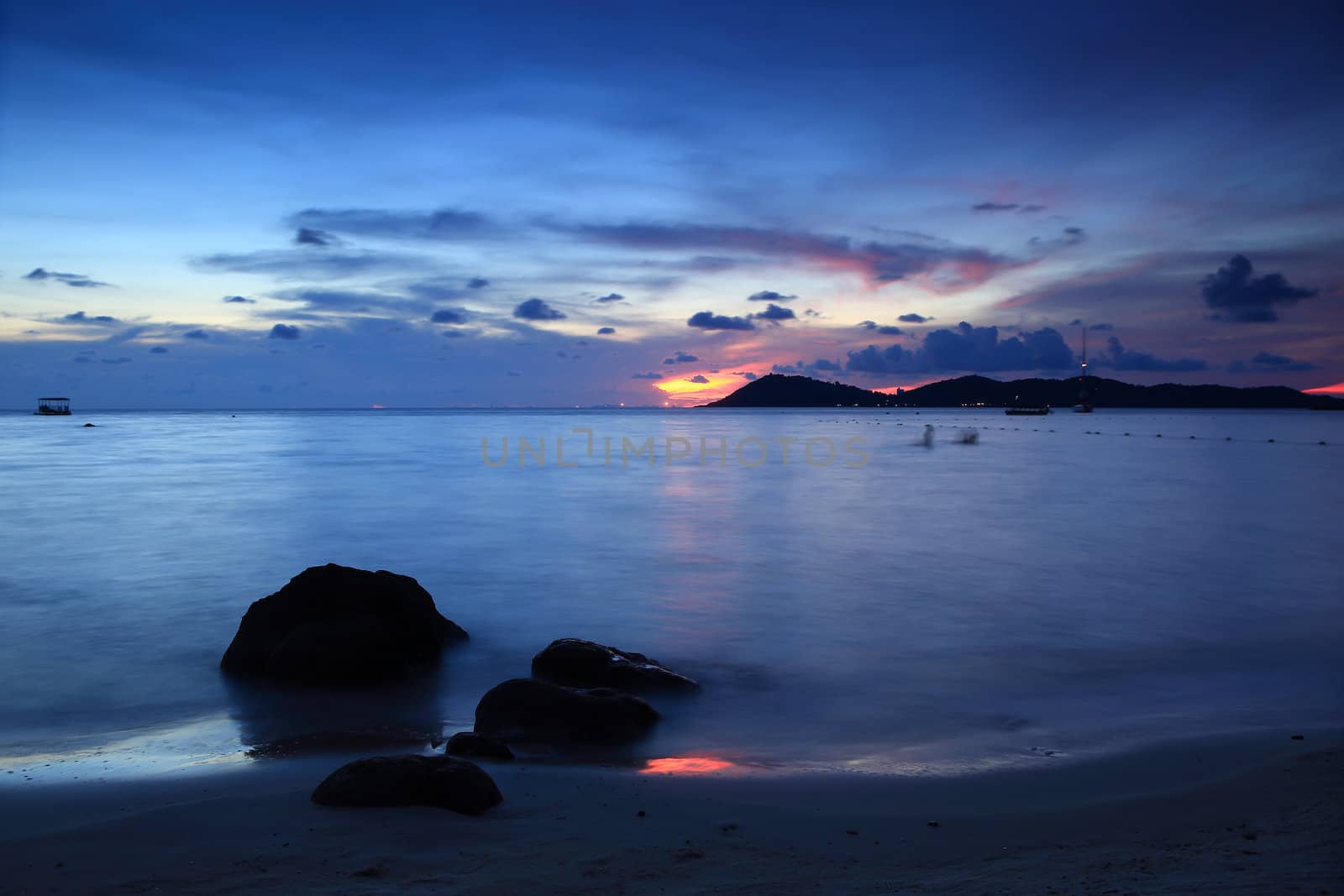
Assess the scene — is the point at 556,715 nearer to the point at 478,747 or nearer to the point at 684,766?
the point at 478,747

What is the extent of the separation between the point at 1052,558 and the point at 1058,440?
65377 mm

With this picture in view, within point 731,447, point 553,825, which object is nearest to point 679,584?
point 553,825

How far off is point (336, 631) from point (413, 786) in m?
4.15

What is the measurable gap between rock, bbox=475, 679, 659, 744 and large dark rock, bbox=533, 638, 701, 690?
111 centimetres

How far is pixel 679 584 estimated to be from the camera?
1619cm

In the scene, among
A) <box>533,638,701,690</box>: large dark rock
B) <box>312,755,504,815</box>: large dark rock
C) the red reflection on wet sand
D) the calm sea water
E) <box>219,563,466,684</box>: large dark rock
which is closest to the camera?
<box>312,755,504,815</box>: large dark rock

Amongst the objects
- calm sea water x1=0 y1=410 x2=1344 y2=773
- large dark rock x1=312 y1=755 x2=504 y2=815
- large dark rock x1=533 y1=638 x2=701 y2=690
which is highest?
large dark rock x1=312 y1=755 x2=504 y2=815

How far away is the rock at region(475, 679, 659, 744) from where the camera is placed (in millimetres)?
Result: 7320

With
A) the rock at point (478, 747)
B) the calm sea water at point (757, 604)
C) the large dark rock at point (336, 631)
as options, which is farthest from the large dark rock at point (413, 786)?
the large dark rock at point (336, 631)

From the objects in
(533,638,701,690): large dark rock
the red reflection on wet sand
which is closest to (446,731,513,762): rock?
the red reflection on wet sand

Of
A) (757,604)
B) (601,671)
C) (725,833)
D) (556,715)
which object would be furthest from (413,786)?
(757,604)

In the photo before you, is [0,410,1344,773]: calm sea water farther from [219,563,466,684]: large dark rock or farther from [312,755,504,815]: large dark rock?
[312,755,504,815]: large dark rock

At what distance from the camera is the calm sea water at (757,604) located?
27.0ft

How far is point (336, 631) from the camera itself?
9352 mm
